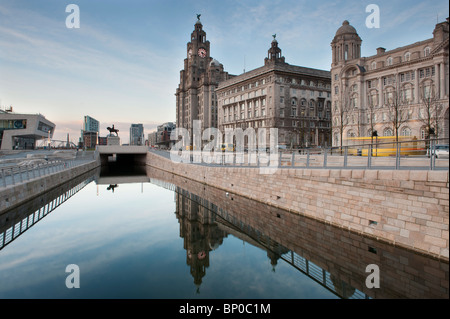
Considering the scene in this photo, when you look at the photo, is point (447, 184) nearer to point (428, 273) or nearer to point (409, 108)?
point (428, 273)

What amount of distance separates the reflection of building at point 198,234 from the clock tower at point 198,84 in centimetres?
9173

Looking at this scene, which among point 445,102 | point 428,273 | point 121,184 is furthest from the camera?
point 445,102

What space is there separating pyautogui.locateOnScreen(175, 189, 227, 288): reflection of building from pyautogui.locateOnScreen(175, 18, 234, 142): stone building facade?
9161 centimetres

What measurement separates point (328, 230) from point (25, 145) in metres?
89.6

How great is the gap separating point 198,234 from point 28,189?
13.3 meters

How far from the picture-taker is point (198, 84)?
116 metres

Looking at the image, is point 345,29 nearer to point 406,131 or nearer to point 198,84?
point 406,131

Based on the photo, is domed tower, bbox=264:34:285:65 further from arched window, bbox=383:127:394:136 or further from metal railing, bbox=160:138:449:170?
metal railing, bbox=160:138:449:170

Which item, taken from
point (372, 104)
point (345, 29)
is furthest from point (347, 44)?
point (372, 104)

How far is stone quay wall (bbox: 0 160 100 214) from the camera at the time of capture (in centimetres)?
1567

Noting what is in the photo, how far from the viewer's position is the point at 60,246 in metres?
12.7

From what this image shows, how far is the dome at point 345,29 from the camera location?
200 ft

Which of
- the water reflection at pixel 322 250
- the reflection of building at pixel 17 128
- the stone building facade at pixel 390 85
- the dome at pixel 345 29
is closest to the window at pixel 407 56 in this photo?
the stone building facade at pixel 390 85
